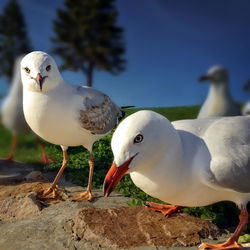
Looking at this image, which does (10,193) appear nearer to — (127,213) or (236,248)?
(127,213)

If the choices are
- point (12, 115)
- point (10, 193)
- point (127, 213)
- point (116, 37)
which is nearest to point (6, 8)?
point (116, 37)

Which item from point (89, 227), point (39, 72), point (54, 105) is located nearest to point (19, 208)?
point (89, 227)

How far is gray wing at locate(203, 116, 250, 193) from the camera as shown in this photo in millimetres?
2957

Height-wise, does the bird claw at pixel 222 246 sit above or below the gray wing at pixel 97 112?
below

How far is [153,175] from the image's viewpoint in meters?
2.89

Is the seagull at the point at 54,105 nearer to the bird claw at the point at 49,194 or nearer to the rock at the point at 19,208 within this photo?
the bird claw at the point at 49,194

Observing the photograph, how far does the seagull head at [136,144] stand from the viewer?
8.63ft

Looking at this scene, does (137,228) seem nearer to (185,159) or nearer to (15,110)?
(185,159)

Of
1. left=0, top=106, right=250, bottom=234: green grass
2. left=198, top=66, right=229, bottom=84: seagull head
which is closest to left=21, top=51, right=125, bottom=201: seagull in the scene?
left=0, top=106, right=250, bottom=234: green grass

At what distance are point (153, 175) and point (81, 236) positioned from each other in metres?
1.20

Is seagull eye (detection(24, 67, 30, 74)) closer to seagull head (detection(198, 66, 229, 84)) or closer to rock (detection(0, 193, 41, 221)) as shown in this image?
rock (detection(0, 193, 41, 221))

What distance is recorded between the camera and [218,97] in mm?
8258

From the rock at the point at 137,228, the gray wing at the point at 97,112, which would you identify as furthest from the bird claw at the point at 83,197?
the gray wing at the point at 97,112

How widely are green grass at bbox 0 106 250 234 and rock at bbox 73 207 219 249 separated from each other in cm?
42
